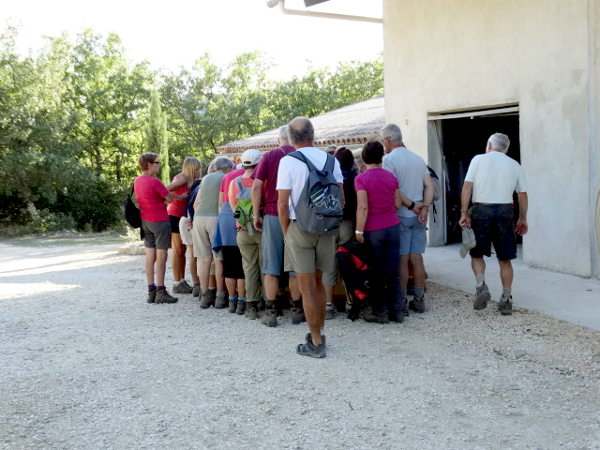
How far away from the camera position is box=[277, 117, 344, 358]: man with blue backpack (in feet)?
16.0

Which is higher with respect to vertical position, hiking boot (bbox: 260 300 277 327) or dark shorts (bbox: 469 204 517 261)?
dark shorts (bbox: 469 204 517 261)

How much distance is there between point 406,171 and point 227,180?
1.81 meters

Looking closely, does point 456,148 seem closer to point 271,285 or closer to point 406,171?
point 406,171

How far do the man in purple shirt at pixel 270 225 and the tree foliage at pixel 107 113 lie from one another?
63.1 ft

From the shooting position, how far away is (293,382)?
179 inches

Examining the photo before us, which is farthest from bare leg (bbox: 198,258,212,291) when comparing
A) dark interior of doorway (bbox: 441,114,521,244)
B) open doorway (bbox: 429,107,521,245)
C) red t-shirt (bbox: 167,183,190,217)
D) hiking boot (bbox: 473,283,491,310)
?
dark interior of doorway (bbox: 441,114,521,244)

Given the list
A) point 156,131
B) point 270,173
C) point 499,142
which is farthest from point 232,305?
point 156,131

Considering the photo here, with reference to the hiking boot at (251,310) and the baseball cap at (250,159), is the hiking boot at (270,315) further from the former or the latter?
the baseball cap at (250,159)

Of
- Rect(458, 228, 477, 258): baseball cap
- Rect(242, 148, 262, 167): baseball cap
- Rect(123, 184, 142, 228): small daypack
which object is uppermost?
Rect(242, 148, 262, 167): baseball cap

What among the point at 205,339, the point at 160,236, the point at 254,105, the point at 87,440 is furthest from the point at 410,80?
the point at 254,105

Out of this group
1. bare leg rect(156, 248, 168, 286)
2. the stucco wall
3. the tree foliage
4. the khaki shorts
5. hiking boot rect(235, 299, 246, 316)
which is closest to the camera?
the khaki shorts

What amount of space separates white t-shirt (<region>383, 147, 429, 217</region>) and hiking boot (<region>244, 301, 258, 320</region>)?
1.73m

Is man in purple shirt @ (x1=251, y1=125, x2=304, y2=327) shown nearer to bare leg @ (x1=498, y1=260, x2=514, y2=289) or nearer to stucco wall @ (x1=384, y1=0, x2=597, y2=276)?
bare leg @ (x1=498, y1=260, x2=514, y2=289)

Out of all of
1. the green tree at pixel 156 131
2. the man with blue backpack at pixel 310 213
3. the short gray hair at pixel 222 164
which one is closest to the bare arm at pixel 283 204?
the man with blue backpack at pixel 310 213
